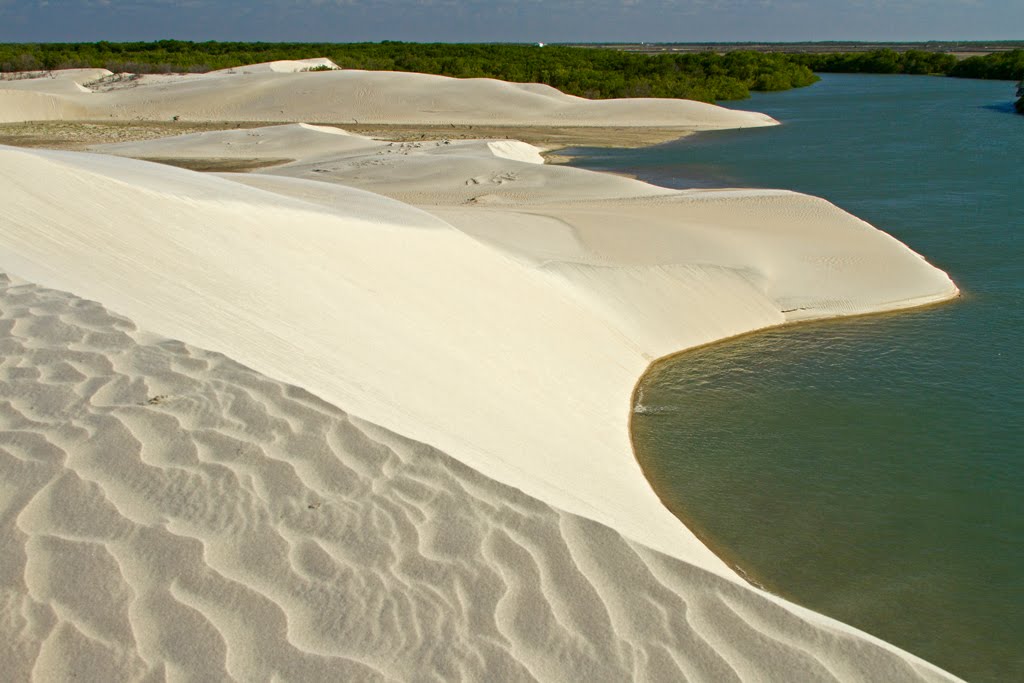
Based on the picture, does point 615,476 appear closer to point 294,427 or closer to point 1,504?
point 294,427

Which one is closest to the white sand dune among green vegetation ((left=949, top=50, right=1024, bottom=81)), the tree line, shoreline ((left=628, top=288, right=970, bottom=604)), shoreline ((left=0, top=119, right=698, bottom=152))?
shoreline ((left=0, top=119, right=698, bottom=152))

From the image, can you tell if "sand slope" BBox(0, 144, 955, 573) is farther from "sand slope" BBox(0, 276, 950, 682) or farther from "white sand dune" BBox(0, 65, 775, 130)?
"white sand dune" BBox(0, 65, 775, 130)

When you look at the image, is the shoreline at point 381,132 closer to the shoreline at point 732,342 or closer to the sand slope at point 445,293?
the sand slope at point 445,293

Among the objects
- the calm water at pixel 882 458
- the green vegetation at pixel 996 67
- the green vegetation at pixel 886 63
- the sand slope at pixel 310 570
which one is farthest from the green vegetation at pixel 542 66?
the sand slope at pixel 310 570

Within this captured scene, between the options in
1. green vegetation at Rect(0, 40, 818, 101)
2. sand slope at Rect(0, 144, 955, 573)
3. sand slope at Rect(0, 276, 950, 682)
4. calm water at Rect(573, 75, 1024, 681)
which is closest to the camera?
sand slope at Rect(0, 276, 950, 682)

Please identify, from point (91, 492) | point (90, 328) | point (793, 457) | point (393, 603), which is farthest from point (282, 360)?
point (793, 457)
